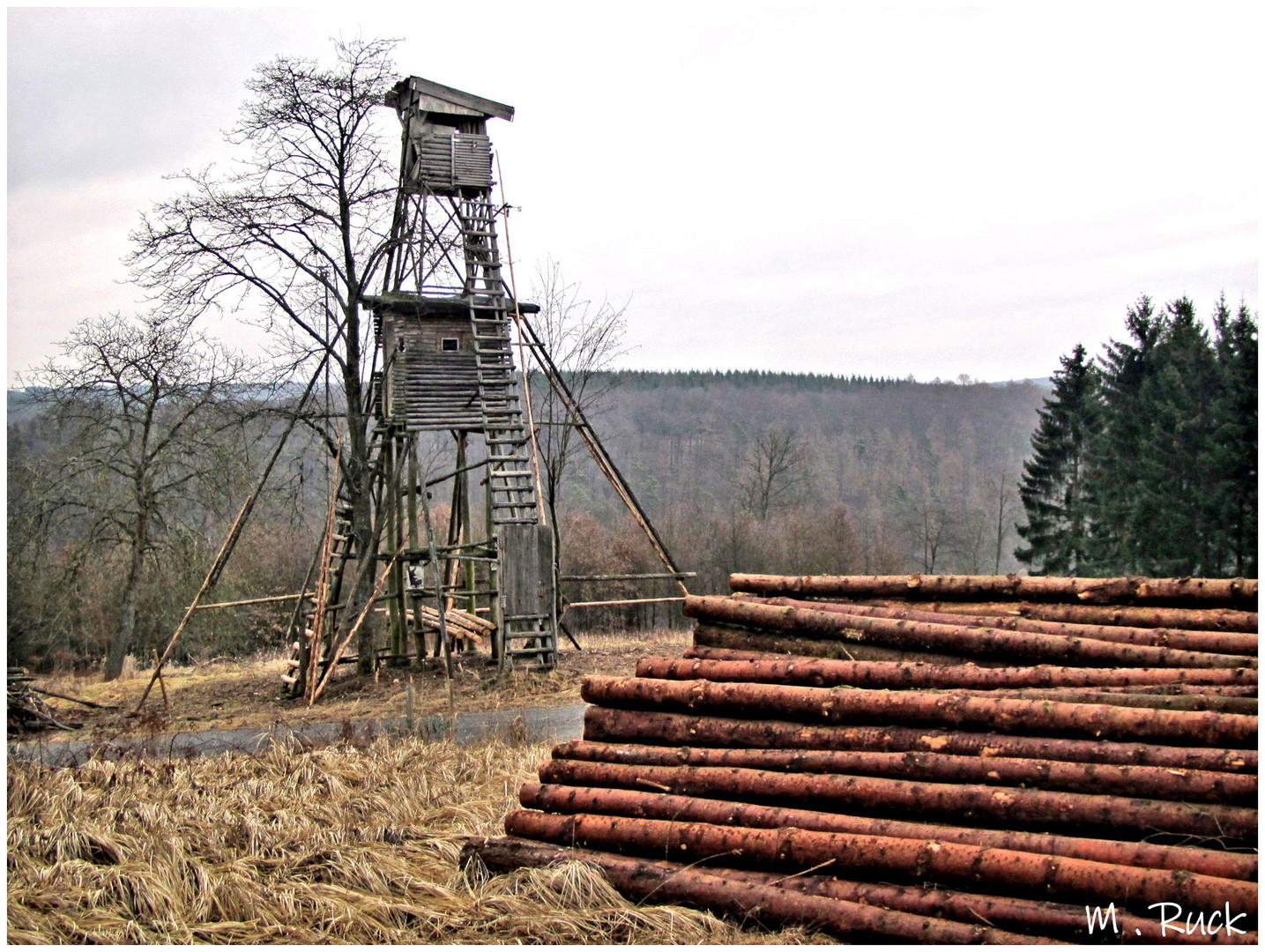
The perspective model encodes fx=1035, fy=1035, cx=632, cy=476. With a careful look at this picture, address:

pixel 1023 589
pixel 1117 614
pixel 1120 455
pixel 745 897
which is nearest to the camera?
pixel 745 897

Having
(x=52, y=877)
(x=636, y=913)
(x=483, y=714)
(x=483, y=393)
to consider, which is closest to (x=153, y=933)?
(x=52, y=877)

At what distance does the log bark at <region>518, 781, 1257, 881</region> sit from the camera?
15.9 ft

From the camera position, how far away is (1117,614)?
6691mm

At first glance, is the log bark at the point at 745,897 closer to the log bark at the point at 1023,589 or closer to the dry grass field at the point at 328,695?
the log bark at the point at 1023,589

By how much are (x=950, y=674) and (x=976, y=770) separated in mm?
689

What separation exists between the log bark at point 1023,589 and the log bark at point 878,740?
107 cm

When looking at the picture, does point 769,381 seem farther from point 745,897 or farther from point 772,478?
point 745,897

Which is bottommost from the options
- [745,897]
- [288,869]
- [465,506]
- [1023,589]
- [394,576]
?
[288,869]

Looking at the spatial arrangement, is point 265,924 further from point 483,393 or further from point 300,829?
point 483,393

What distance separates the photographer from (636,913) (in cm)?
542

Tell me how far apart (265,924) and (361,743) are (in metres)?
4.59

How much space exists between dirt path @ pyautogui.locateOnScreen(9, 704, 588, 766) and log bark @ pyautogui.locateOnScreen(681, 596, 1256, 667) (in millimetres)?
4275

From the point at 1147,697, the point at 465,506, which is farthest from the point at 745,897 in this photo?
the point at 465,506

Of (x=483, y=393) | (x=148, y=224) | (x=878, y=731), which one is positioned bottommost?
(x=878, y=731)
